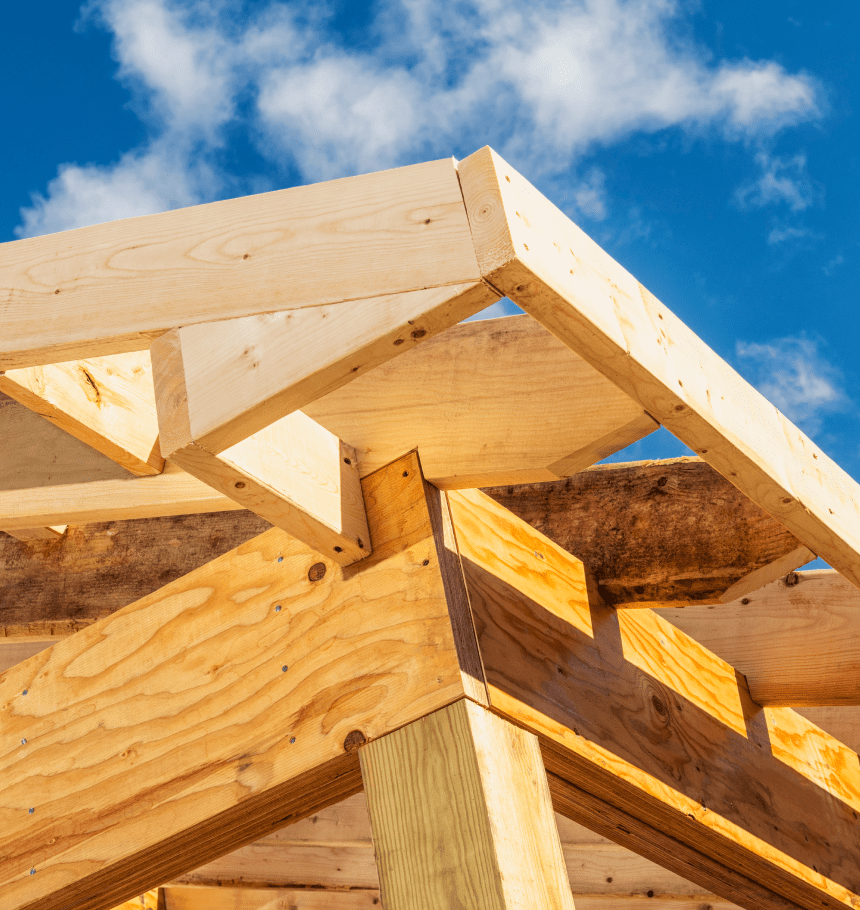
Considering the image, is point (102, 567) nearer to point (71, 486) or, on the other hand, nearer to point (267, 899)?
point (71, 486)

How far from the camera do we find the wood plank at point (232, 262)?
1.15 m

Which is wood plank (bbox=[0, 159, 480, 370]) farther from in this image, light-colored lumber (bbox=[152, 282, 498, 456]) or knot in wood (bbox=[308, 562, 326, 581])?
knot in wood (bbox=[308, 562, 326, 581])

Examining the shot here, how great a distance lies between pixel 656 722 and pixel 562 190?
71.6 meters

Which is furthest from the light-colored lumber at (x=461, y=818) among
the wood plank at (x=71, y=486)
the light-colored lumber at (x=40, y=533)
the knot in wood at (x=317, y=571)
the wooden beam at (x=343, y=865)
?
the wooden beam at (x=343, y=865)

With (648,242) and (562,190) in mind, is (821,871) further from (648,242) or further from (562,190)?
(648,242)

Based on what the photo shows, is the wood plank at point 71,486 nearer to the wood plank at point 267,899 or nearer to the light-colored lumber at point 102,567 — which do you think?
the light-colored lumber at point 102,567

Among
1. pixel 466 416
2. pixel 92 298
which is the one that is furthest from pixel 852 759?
pixel 92 298

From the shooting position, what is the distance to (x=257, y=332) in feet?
3.88

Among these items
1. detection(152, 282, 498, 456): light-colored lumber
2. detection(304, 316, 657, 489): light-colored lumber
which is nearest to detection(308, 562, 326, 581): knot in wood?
detection(304, 316, 657, 489): light-colored lumber

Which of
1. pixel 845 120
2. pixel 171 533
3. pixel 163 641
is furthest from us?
pixel 845 120

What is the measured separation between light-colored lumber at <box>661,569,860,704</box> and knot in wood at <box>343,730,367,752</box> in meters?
1.22

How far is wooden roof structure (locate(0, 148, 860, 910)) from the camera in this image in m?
1.18

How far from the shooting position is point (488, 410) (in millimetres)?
1598

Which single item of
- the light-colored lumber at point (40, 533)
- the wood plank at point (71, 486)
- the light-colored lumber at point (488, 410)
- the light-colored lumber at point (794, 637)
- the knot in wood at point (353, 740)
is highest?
the light-colored lumber at point (40, 533)
